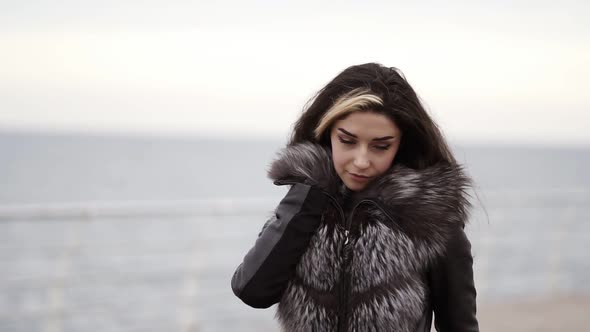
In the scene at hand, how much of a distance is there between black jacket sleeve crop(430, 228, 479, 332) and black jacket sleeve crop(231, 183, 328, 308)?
0.33m

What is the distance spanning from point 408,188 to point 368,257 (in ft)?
0.65

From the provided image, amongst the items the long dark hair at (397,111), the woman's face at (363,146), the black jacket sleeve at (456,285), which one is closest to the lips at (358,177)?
the woman's face at (363,146)

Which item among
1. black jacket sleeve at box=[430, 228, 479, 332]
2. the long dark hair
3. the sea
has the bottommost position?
the sea

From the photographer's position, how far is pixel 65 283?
16.5 ft

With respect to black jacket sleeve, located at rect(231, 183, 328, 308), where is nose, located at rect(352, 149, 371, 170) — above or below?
above

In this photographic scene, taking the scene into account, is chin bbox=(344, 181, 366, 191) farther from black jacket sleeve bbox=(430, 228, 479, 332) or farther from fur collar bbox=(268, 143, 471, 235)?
black jacket sleeve bbox=(430, 228, 479, 332)

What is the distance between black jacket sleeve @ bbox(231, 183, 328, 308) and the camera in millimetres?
1790

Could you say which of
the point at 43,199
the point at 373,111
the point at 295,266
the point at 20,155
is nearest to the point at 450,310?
the point at 295,266

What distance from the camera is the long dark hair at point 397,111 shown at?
5.94 ft

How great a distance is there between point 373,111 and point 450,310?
54 centimetres

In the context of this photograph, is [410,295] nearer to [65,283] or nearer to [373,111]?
[373,111]

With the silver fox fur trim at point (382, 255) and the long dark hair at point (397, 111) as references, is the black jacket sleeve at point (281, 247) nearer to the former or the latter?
the silver fox fur trim at point (382, 255)

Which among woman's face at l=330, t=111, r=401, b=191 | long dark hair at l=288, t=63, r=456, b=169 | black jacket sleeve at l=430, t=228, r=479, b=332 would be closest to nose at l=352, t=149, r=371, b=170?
woman's face at l=330, t=111, r=401, b=191

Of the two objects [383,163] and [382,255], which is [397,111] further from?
[382,255]
